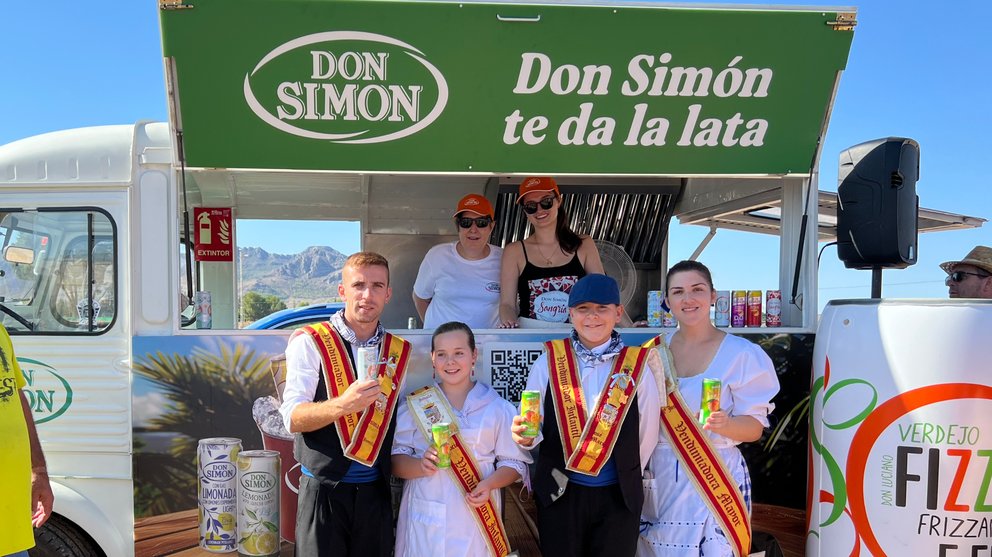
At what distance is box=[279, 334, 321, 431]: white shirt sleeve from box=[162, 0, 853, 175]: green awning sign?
101cm

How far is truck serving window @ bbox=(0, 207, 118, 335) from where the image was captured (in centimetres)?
338

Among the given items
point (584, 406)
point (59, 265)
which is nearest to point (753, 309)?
point (584, 406)

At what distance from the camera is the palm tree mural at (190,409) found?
3.34 meters

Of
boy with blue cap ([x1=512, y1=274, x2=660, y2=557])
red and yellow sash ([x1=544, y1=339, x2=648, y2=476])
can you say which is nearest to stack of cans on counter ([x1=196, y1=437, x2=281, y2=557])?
boy with blue cap ([x1=512, y1=274, x2=660, y2=557])

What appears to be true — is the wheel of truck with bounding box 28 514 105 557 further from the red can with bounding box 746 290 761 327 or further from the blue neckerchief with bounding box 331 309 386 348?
the red can with bounding box 746 290 761 327

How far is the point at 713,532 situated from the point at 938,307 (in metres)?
1.41

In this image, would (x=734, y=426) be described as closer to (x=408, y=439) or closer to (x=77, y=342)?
(x=408, y=439)

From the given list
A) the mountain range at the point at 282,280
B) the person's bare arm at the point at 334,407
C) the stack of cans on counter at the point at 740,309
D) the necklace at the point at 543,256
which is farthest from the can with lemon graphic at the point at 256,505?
the mountain range at the point at 282,280

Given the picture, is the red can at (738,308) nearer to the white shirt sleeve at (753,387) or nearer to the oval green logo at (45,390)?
the white shirt sleeve at (753,387)

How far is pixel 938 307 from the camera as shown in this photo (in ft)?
9.86

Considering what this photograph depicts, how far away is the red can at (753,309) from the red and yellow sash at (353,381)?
201 centimetres

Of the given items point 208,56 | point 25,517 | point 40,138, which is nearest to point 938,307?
point 208,56

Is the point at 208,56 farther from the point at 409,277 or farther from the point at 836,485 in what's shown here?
the point at 836,485

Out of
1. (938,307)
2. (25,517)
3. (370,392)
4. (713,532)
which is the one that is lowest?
(713,532)
